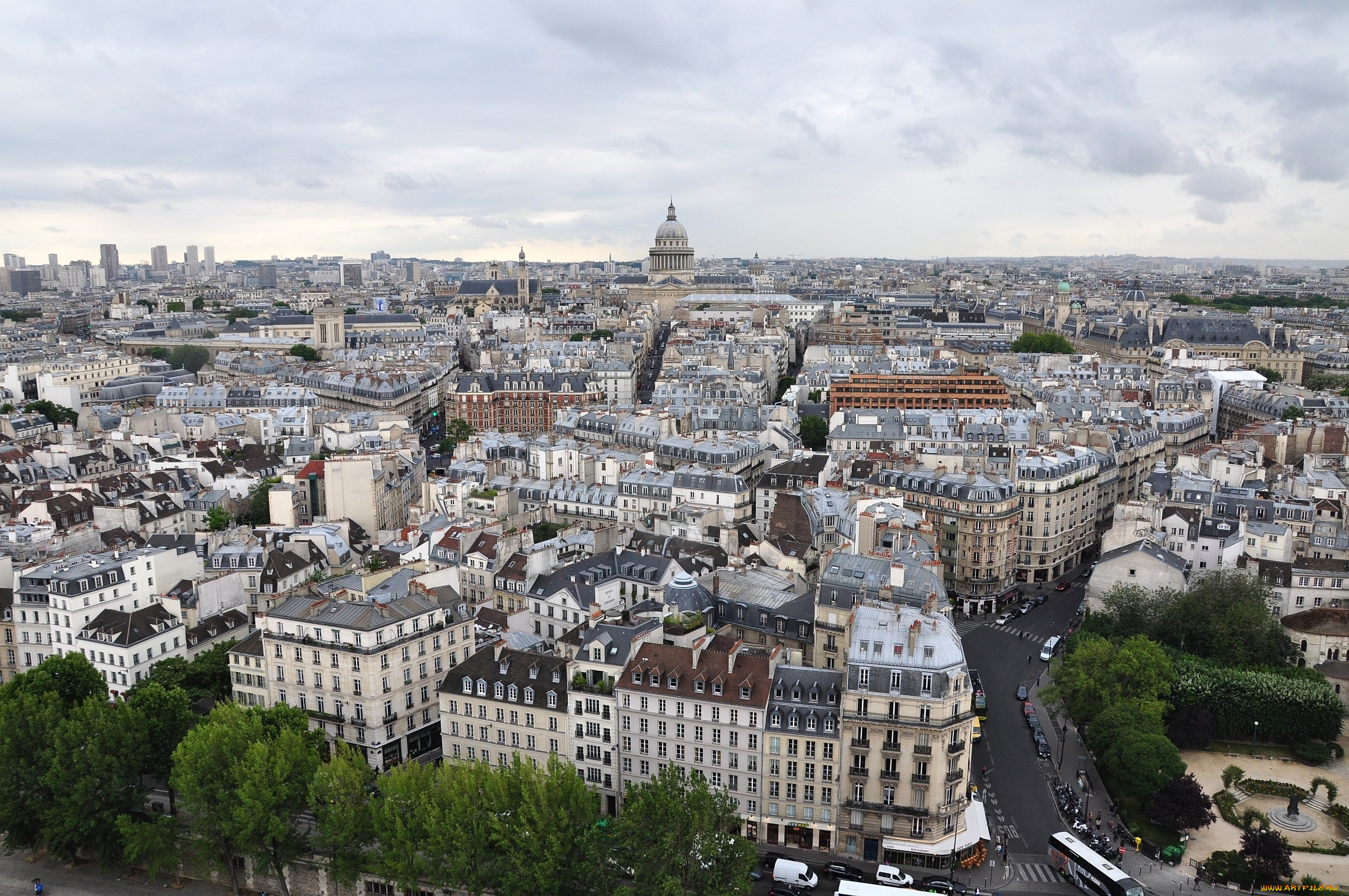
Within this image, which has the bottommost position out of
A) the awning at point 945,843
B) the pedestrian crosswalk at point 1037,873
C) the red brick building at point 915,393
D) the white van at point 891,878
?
the pedestrian crosswalk at point 1037,873

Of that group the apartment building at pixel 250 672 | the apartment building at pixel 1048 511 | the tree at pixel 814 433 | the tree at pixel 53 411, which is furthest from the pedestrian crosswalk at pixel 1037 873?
the tree at pixel 53 411

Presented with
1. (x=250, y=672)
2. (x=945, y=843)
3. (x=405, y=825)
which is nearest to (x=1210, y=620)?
(x=945, y=843)

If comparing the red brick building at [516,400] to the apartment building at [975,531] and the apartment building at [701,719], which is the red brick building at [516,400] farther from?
the apartment building at [701,719]

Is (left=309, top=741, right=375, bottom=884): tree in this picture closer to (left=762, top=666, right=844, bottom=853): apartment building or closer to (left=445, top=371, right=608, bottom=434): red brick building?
(left=762, top=666, right=844, bottom=853): apartment building

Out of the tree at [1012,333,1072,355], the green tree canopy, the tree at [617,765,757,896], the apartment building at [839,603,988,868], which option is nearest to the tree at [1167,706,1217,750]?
the green tree canopy

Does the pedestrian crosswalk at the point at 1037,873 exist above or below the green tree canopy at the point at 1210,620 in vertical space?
below

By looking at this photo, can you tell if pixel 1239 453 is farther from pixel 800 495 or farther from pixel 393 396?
pixel 393 396

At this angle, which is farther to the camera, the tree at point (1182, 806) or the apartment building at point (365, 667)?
the apartment building at point (365, 667)

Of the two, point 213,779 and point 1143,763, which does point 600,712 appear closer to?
point 213,779
